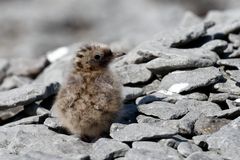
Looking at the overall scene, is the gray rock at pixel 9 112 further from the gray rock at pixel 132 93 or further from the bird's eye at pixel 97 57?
the bird's eye at pixel 97 57

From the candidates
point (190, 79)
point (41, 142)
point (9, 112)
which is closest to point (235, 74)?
point (190, 79)

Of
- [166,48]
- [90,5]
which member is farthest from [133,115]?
[90,5]

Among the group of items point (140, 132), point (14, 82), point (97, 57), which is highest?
point (97, 57)

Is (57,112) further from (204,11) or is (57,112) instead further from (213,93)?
(204,11)

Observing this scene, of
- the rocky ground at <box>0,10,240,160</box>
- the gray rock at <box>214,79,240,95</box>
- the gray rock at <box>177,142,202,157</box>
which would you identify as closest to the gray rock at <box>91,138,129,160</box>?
the rocky ground at <box>0,10,240,160</box>

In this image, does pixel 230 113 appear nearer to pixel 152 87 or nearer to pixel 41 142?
pixel 152 87

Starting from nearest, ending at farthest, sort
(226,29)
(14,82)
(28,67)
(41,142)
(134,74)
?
(41,142) → (134,74) → (226,29) → (14,82) → (28,67)

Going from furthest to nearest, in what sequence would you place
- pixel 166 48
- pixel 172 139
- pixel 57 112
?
pixel 166 48
pixel 57 112
pixel 172 139
